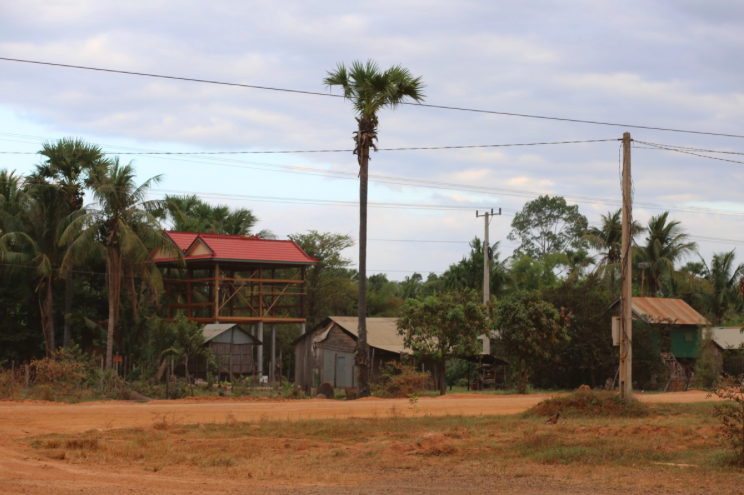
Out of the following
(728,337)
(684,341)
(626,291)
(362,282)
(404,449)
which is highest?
(362,282)

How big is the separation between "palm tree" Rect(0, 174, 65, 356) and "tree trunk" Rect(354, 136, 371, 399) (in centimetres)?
1547

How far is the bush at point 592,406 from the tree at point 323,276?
134 feet

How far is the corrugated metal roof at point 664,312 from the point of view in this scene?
A: 41844 mm

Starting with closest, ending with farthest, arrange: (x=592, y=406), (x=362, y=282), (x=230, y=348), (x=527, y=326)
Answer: (x=592, y=406) < (x=362, y=282) < (x=527, y=326) < (x=230, y=348)

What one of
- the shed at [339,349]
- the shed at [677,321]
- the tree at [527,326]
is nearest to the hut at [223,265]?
the shed at [339,349]

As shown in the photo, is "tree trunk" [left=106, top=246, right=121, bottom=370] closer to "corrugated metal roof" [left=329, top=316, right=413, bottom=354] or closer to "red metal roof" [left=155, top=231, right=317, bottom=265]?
"red metal roof" [left=155, top=231, right=317, bottom=265]

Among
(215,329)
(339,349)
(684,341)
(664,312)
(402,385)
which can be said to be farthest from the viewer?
(684,341)

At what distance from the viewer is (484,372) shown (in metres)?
41.2

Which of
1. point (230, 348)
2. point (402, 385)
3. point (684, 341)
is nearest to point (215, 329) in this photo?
point (230, 348)

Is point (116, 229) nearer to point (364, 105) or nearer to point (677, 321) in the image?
point (364, 105)

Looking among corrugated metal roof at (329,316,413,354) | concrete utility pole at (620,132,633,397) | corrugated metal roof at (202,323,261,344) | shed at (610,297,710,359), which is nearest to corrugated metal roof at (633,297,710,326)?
shed at (610,297,710,359)

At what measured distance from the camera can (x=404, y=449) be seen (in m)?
15.3

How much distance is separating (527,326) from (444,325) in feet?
10.9

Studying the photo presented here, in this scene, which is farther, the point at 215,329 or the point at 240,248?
the point at 240,248
